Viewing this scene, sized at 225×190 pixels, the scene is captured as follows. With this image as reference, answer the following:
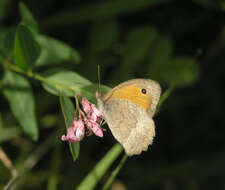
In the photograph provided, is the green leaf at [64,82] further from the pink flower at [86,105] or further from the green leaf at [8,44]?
the green leaf at [8,44]

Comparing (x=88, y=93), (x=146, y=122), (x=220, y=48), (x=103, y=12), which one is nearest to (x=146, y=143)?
(x=146, y=122)

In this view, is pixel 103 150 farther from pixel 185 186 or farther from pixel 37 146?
pixel 185 186

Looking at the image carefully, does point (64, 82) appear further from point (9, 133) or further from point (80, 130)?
point (9, 133)

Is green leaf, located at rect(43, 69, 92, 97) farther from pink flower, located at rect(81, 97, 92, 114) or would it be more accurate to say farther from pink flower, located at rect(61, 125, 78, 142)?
pink flower, located at rect(61, 125, 78, 142)

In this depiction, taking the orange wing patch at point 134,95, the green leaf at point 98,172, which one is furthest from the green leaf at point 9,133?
the orange wing patch at point 134,95

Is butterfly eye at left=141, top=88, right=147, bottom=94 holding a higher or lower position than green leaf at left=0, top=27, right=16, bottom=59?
lower

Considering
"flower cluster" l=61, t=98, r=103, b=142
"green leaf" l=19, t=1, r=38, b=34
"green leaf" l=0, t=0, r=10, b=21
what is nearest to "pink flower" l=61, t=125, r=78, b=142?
"flower cluster" l=61, t=98, r=103, b=142
